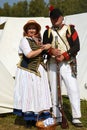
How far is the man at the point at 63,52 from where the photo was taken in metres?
4.77

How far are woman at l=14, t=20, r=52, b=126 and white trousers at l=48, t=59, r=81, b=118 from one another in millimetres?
141

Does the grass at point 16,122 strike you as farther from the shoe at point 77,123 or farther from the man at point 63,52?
the man at point 63,52

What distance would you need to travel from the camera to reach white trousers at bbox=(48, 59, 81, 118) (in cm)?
489

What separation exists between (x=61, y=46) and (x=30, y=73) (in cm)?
53

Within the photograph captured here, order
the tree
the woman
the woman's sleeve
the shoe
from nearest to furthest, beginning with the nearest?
the woman's sleeve
the woman
the shoe
the tree

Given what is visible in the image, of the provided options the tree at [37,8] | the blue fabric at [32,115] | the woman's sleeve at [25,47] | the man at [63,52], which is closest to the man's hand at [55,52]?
→ the man at [63,52]

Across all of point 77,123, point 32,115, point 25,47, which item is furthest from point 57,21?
point 77,123

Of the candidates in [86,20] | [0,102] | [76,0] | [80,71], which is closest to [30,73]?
[0,102]

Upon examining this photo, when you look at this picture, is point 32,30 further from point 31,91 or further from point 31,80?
point 31,91

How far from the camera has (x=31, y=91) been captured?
484cm

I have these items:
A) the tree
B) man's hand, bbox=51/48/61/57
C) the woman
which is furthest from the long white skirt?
the tree

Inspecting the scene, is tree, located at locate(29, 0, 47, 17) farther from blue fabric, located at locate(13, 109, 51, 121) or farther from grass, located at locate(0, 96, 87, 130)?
blue fabric, located at locate(13, 109, 51, 121)

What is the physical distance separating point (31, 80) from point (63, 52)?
55cm

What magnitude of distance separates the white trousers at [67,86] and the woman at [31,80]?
14 centimetres
